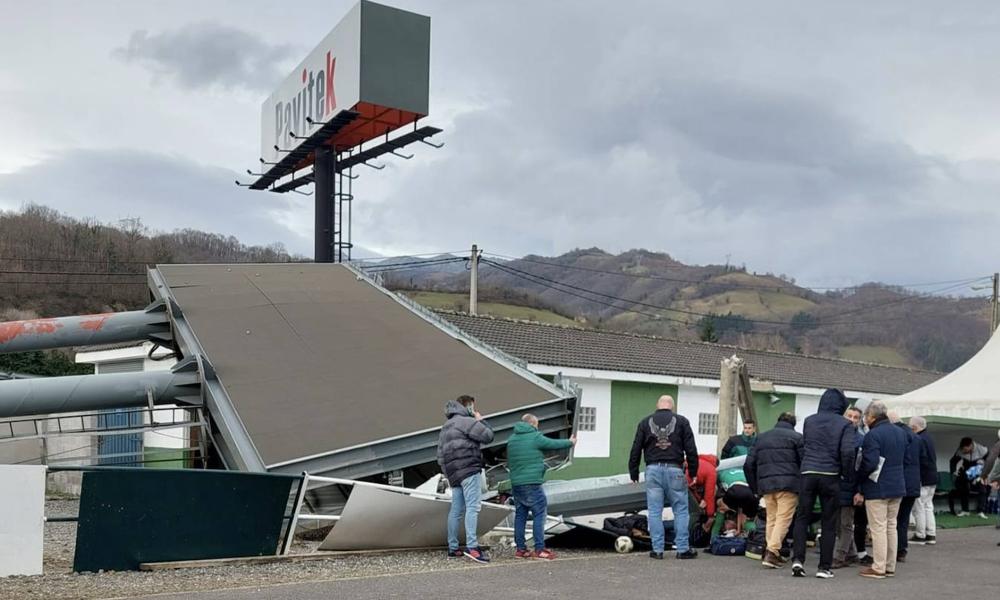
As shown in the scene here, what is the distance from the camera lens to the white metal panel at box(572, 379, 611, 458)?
2450 cm

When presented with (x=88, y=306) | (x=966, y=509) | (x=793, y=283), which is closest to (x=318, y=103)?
(x=966, y=509)

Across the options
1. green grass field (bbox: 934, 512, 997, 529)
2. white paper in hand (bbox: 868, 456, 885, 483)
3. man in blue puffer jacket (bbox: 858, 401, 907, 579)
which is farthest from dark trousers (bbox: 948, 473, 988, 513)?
white paper in hand (bbox: 868, 456, 885, 483)

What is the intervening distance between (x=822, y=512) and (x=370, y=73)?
19.2m

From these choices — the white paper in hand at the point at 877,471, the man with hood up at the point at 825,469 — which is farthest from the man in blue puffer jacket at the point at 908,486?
the man with hood up at the point at 825,469

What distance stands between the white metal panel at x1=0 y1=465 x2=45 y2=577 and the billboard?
18.1 meters

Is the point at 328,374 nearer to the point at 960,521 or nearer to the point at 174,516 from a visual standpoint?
the point at 174,516

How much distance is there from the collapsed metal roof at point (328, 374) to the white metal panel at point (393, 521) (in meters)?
1.05

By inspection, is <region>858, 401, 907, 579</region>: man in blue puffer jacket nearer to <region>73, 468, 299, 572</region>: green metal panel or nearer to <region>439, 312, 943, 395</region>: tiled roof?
<region>73, 468, 299, 572</region>: green metal panel

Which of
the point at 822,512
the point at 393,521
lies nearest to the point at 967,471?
the point at 822,512

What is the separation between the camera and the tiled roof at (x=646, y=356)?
25578 mm

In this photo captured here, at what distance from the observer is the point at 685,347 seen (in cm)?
3209

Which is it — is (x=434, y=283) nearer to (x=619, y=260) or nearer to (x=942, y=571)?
(x=942, y=571)

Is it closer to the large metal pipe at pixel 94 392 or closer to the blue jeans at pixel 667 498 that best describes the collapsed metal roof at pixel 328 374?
the large metal pipe at pixel 94 392

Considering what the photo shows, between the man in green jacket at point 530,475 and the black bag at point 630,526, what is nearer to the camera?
the man in green jacket at point 530,475
